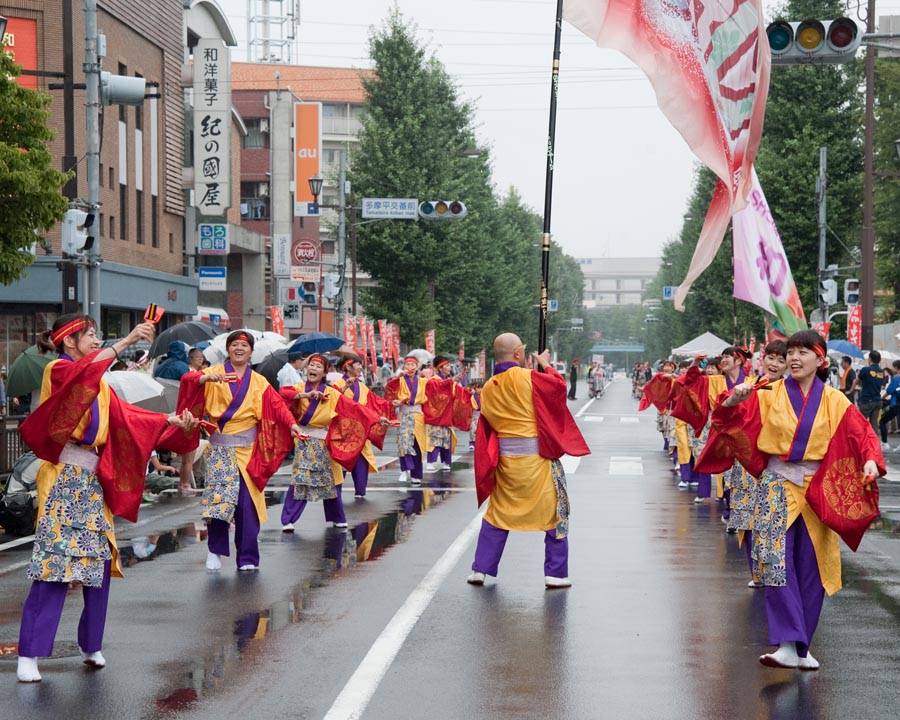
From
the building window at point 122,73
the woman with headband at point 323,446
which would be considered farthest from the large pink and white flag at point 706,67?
the building window at point 122,73

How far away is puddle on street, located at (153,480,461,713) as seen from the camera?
251 inches

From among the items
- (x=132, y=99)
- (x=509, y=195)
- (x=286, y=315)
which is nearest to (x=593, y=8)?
(x=132, y=99)

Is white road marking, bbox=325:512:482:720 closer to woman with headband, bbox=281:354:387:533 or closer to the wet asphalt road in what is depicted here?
the wet asphalt road

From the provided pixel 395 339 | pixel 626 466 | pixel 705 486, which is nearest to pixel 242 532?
pixel 705 486

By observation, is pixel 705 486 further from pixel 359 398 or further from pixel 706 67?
pixel 706 67

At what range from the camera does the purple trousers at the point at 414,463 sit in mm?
18016

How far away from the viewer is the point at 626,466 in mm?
21297

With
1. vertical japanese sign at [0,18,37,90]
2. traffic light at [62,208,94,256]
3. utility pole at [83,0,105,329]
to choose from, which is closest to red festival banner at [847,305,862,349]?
utility pole at [83,0,105,329]

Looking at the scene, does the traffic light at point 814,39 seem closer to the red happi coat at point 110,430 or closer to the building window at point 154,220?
the red happi coat at point 110,430

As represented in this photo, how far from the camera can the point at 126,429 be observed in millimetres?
6906

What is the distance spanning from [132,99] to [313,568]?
37.6ft

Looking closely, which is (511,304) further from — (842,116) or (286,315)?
(286,315)

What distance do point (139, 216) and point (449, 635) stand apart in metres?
30.3

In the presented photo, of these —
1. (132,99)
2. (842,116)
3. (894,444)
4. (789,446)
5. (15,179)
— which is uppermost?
(842,116)
